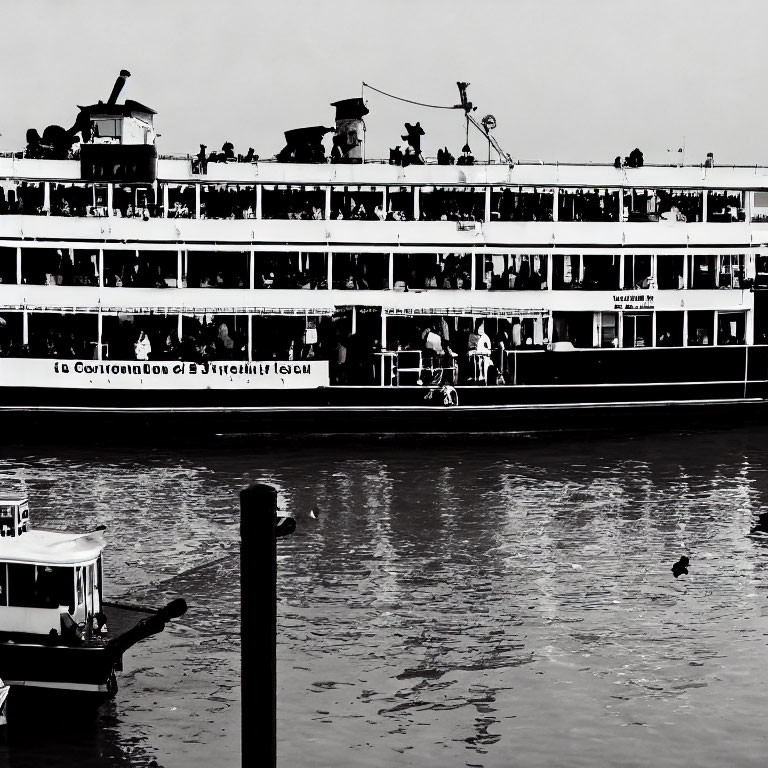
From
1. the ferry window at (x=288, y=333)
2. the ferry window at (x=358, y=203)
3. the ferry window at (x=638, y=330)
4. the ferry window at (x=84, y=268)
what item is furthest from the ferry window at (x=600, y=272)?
the ferry window at (x=84, y=268)

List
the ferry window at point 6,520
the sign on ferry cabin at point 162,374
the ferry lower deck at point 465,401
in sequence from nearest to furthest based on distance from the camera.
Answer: the ferry window at point 6,520, the ferry lower deck at point 465,401, the sign on ferry cabin at point 162,374

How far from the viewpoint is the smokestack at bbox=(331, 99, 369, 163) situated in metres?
33.8

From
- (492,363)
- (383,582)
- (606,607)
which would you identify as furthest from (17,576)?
(492,363)

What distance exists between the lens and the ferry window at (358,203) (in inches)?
1312

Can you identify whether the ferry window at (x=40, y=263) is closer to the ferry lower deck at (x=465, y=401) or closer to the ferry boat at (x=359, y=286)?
the ferry boat at (x=359, y=286)

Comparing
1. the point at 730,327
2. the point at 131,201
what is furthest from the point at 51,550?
the point at 730,327

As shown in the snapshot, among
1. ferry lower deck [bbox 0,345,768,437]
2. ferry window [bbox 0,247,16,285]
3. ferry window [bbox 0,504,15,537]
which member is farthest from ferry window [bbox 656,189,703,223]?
ferry window [bbox 0,504,15,537]

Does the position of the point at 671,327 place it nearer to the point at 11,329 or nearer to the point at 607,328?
the point at 607,328

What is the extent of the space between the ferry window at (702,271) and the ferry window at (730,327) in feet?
2.96

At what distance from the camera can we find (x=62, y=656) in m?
13.6

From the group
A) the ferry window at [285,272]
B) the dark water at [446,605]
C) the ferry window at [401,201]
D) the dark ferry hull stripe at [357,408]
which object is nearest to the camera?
the dark water at [446,605]

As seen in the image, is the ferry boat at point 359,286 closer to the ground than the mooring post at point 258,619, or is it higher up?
higher up

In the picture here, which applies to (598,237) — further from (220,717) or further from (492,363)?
(220,717)

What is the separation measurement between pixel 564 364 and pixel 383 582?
49.1ft
